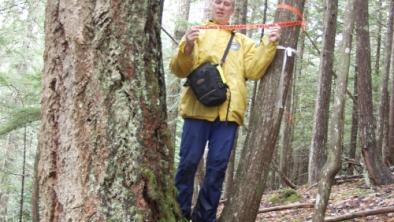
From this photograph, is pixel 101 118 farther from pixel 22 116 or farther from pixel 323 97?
pixel 323 97

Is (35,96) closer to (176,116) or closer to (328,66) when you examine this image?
(176,116)

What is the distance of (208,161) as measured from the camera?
420 centimetres

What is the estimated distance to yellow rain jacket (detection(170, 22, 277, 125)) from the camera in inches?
162

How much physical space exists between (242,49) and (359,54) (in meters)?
6.56

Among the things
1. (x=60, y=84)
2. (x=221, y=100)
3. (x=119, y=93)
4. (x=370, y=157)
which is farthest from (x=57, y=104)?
(x=370, y=157)

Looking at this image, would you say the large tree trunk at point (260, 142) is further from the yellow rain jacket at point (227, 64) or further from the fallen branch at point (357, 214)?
the fallen branch at point (357, 214)

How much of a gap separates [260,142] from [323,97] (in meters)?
8.39

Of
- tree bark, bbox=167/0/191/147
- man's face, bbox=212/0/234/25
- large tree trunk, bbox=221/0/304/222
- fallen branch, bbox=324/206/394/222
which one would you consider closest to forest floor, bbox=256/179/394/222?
fallen branch, bbox=324/206/394/222

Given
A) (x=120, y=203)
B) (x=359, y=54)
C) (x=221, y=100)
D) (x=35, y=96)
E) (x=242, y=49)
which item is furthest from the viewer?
(x=359, y=54)

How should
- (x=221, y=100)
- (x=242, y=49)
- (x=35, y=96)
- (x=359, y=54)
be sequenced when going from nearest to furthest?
(x=221, y=100)
(x=242, y=49)
(x=35, y=96)
(x=359, y=54)

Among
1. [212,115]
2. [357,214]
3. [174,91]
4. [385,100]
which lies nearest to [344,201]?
[357,214]

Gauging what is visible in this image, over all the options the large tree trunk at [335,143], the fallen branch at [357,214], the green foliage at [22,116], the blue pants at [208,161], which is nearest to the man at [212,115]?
the blue pants at [208,161]

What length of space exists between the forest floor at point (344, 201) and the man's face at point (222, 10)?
4267mm

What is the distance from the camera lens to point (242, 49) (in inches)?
171
